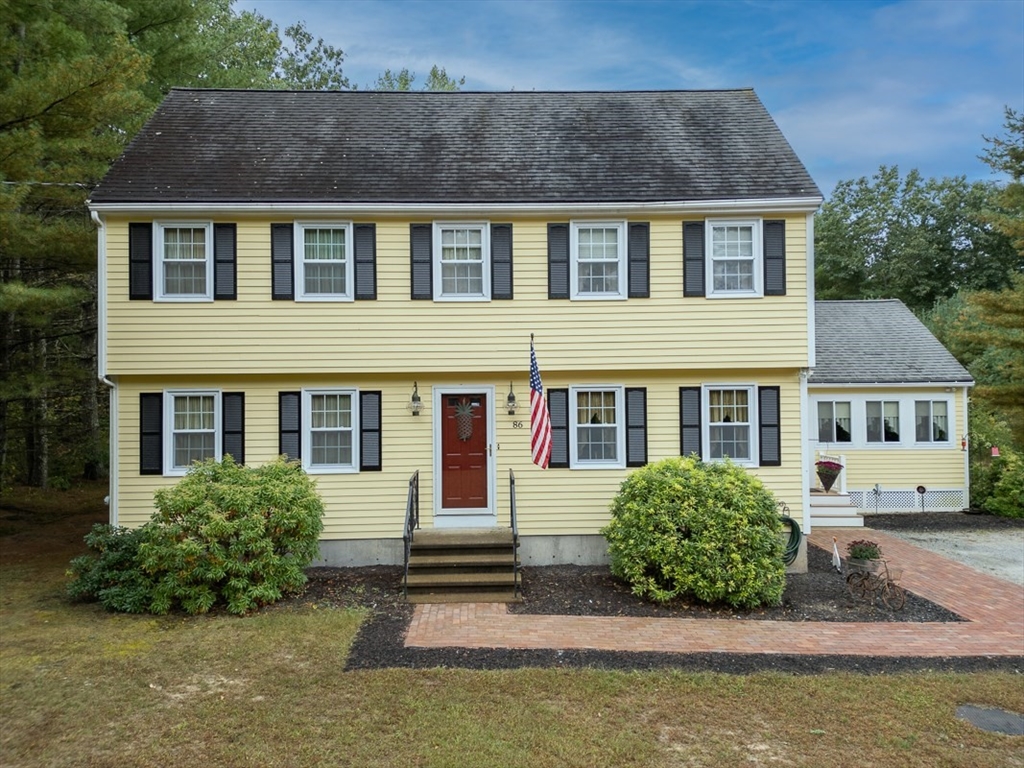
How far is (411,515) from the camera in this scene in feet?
34.7

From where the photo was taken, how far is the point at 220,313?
1088cm

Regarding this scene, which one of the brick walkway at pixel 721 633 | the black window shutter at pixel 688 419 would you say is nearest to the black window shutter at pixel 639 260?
the black window shutter at pixel 688 419

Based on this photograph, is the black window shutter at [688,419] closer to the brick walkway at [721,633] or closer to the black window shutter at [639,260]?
the black window shutter at [639,260]

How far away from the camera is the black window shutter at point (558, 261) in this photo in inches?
442

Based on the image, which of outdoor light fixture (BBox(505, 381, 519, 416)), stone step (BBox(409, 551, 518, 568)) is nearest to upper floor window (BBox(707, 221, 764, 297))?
outdoor light fixture (BBox(505, 381, 519, 416))

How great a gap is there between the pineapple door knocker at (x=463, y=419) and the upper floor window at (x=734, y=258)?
4.55 m

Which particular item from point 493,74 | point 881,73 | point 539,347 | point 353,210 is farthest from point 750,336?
point 493,74

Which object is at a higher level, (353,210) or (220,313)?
(353,210)

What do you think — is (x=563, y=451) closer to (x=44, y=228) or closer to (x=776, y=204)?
(x=776, y=204)

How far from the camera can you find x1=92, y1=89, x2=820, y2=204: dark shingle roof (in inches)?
441

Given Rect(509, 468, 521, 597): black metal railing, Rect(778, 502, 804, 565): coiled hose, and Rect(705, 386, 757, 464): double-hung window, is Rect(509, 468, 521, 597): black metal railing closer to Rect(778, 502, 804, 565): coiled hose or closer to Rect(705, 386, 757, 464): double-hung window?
Rect(705, 386, 757, 464): double-hung window

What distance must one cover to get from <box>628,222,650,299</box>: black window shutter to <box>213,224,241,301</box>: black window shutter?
6573 millimetres

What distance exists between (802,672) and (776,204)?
731 centimetres

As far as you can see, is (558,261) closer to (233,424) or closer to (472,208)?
(472,208)
